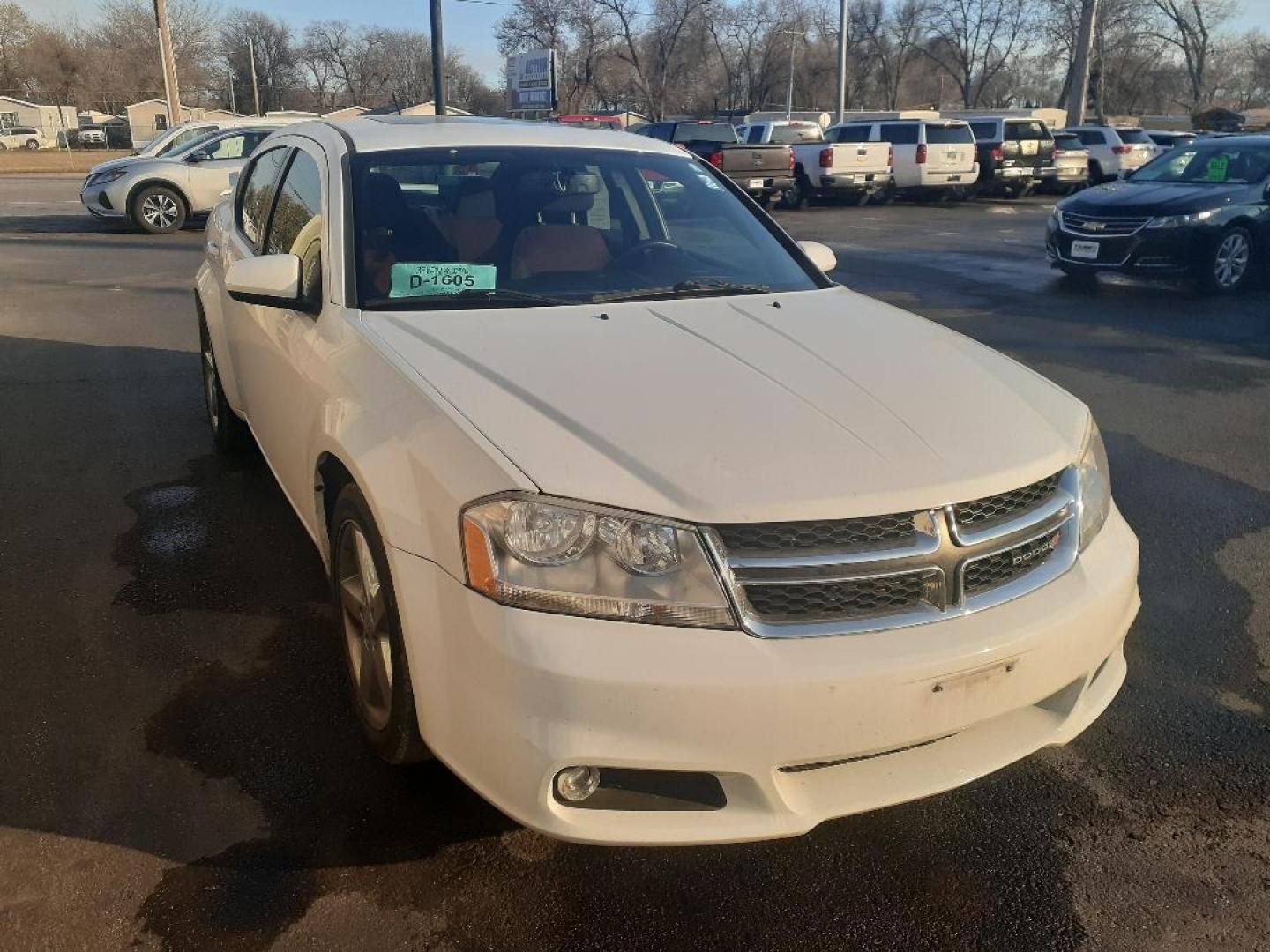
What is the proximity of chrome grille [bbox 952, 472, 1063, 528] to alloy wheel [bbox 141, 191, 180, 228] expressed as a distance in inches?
635

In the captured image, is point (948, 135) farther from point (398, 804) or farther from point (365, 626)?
point (398, 804)

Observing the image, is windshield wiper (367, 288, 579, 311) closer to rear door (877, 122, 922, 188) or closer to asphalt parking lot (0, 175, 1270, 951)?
asphalt parking lot (0, 175, 1270, 951)

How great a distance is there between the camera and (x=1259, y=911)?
2.42m

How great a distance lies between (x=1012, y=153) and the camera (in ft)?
77.5

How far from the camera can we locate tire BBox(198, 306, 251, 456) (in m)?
5.26

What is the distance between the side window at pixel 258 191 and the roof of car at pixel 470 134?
0.64ft

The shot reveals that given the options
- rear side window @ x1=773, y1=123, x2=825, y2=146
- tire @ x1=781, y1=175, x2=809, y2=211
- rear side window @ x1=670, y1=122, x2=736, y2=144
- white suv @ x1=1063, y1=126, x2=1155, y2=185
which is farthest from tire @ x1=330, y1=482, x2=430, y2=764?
white suv @ x1=1063, y1=126, x2=1155, y2=185

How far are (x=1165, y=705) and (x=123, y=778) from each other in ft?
9.72

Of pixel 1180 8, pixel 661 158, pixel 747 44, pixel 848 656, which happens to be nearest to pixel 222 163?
pixel 661 158

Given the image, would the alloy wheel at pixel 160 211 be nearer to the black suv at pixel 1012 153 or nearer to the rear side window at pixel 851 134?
the rear side window at pixel 851 134

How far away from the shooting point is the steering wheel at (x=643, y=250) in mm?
3691

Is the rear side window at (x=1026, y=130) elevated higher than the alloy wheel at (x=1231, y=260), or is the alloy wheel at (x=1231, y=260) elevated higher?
the rear side window at (x=1026, y=130)

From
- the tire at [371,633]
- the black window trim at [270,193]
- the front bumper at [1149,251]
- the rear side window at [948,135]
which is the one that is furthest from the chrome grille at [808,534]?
the rear side window at [948,135]

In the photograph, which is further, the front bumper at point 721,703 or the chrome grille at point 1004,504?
the chrome grille at point 1004,504
